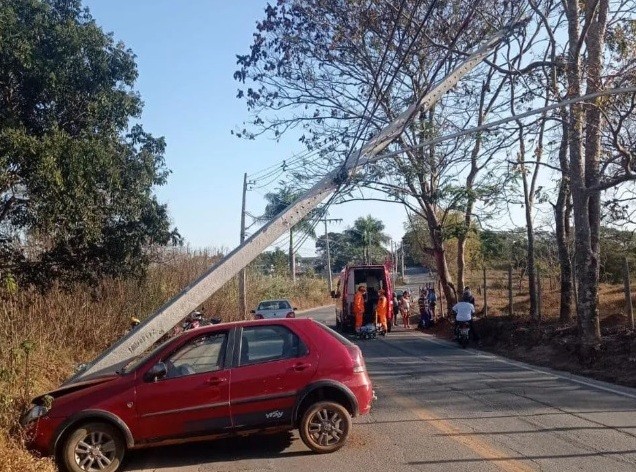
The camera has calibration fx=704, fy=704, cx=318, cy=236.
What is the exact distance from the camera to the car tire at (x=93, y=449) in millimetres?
7238

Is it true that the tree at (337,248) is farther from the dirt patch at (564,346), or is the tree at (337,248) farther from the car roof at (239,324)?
the car roof at (239,324)

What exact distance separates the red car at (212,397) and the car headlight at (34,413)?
0.04 ft

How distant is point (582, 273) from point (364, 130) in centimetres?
677

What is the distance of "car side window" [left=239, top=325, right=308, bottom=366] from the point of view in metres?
7.98

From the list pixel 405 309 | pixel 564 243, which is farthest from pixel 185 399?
pixel 405 309

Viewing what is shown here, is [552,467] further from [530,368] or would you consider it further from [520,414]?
[530,368]

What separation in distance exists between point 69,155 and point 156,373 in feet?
19.4

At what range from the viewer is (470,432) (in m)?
8.41

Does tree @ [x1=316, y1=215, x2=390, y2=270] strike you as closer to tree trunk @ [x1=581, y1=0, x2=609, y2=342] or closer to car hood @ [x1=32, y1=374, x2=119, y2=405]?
tree trunk @ [x1=581, y1=0, x2=609, y2=342]

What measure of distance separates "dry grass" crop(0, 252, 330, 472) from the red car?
49cm

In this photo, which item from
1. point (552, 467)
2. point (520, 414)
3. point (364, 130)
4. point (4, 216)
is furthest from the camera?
point (4, 216)

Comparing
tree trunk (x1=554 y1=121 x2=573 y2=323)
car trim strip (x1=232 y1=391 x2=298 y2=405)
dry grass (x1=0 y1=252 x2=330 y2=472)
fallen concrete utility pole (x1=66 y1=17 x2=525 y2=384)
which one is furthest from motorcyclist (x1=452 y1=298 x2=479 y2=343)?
car trim strip (x1=232 y1=391 x2=298 y2=405)

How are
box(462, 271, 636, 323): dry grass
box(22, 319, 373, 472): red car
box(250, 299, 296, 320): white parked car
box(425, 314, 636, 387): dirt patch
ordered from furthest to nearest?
box(250, 299, 296, 320): white parked car, box(462, 271, 636, 323): dry grass, box(425, 314, 636, 387): dirt patch, box(22, 319, 373, 472): red car

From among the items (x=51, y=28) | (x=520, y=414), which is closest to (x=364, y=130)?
(x=520, y=414)
